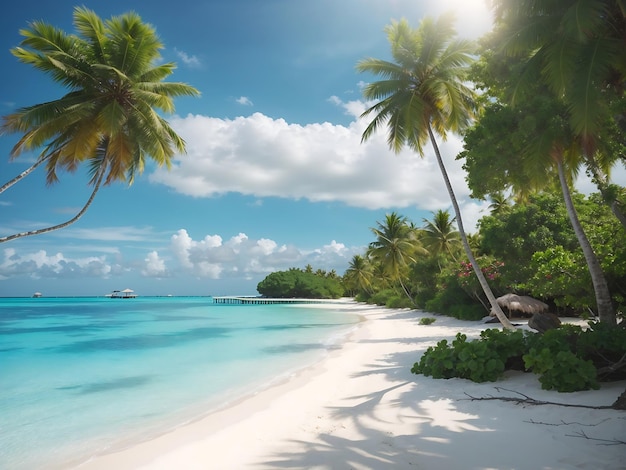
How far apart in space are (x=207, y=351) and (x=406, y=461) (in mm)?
13450

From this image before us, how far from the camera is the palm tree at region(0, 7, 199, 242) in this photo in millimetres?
10578

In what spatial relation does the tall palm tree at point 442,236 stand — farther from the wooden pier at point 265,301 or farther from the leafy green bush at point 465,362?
the wooden pier at point 265,301

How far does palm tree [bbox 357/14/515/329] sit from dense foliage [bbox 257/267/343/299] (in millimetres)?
67864

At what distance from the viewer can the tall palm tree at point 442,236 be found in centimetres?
3028

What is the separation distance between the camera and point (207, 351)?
15695mm

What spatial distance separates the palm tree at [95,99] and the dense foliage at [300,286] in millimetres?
68220

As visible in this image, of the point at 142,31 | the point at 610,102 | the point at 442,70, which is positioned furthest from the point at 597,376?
the point at 142,31

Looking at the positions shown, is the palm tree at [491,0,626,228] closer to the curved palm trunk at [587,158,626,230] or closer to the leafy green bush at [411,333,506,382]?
the curved palm trunk at [587,158,626,230]

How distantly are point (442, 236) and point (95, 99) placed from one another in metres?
26.5

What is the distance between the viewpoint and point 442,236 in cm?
3034

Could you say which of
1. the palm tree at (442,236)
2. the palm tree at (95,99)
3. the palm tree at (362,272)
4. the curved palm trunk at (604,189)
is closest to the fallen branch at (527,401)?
the curved palm trunk at (604,189)

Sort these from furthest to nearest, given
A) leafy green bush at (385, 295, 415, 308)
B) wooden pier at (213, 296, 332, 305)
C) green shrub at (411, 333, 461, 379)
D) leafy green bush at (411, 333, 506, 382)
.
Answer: wooden pier at (213, 296, 332, 305) → leafy green bush at (385, 295, 415, 308) → green shrub at (411, 333, 461, 379) → leafy green bush at (411, 333, 506, 382)

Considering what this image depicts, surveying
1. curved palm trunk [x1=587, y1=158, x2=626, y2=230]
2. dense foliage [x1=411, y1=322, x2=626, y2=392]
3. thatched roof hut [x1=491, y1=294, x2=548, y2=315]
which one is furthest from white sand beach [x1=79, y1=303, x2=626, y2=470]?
thatched roof hut [x1=491, y1=294, x2=548, y2=315]

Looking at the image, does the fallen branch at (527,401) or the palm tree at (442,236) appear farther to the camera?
the palm tree at (442,236)
